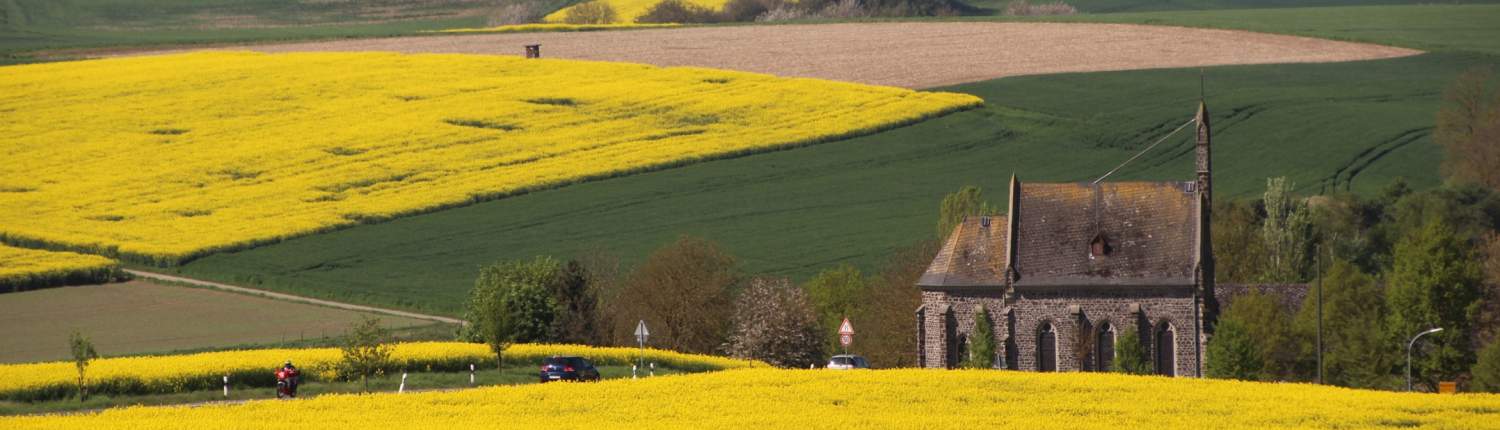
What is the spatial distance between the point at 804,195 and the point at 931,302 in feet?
87.1

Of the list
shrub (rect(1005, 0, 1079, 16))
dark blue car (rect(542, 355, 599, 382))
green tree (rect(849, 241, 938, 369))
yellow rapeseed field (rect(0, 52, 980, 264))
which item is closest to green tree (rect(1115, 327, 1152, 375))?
green tree (rect(849, 241, 938, 369))

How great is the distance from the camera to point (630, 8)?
7082 inches

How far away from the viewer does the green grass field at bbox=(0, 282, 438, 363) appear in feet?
265

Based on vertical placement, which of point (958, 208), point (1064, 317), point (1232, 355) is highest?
point (958, 208)

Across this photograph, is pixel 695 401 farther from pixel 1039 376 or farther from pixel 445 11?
pixel 445 11

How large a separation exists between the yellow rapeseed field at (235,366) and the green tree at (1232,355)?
50.8ft

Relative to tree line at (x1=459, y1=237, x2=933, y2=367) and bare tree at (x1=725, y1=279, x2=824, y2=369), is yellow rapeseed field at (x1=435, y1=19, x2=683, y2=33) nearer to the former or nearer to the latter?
tree line at (x1=459, y1=237, x2=933, y2=367)

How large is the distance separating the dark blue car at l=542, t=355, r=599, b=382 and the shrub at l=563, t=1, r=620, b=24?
111 m

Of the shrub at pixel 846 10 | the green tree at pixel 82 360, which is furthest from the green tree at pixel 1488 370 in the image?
the shrub at pixel 846 10

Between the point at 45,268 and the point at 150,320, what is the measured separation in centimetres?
932

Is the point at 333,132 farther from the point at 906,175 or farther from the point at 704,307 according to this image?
the point at 704,307

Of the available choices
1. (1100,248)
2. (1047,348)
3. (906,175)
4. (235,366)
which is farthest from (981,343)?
(906,175)

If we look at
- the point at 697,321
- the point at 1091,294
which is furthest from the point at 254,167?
the point at 1091,294

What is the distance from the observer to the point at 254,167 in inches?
4582
